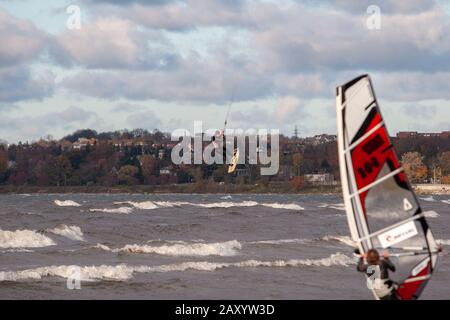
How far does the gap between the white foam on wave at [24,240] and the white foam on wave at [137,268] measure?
7.22 m

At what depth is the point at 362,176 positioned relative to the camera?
10375 millimetres

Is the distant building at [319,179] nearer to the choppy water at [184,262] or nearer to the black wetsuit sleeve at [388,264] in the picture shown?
the choppy water at [184,262]

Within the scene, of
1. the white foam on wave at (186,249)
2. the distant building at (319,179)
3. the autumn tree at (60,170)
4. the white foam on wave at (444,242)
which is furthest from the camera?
the distant building at (319,179)

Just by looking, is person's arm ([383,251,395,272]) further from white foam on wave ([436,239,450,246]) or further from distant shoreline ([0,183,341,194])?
distant shoreline ([0,183,341,194])

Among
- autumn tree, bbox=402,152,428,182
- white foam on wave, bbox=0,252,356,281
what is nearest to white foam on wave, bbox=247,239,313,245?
white foam on wave, bbox=0,252,356,281

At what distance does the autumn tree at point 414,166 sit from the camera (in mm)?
131500

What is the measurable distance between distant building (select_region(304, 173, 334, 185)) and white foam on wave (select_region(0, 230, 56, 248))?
11090 centimetres

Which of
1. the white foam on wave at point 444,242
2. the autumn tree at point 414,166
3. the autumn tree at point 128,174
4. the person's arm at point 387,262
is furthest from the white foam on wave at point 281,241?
the autumn tree at point 128,174

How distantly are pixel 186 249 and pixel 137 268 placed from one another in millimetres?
4906

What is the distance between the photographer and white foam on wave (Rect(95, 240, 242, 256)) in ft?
82.9

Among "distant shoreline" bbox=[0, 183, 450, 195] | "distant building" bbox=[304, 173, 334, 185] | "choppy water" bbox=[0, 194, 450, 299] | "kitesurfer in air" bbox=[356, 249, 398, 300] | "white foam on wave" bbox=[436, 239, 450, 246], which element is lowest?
"distant shoreline" bbox=[0, 183, 450, 195]
